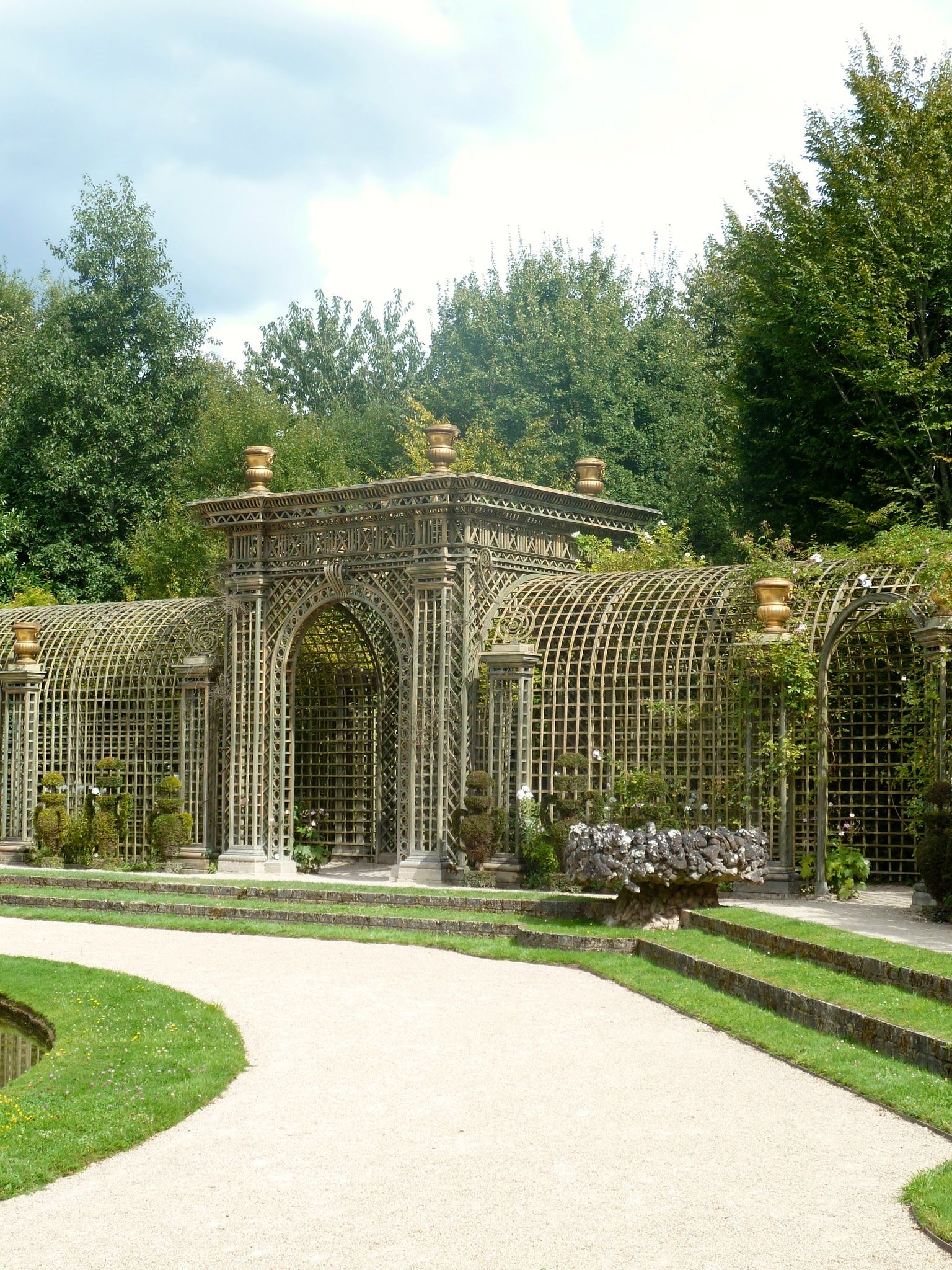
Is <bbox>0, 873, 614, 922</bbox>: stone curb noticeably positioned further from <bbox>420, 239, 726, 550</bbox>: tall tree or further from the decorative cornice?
<bbox>420, 239, 726, 550</bbox>: tall tree

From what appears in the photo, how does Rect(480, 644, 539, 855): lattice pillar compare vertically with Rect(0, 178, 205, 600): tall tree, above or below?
below

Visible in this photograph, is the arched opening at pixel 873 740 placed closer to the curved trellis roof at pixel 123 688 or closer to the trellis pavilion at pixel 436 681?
the trellis pavilion at pixel 436 681

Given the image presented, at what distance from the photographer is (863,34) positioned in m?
24.1

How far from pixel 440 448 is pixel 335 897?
5579mm

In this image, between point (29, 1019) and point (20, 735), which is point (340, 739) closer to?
point (20, 735)

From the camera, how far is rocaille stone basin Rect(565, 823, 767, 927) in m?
12.8

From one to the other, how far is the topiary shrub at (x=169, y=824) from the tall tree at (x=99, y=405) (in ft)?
54.0

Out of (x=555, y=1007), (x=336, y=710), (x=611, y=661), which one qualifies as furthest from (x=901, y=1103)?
(x=336, y=710)

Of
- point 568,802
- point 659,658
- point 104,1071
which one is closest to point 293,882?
point 568,802

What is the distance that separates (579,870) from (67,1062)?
18.9 feet

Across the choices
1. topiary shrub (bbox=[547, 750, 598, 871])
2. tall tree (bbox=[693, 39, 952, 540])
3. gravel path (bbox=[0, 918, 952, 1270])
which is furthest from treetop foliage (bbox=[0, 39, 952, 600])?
gravel path (bbox=[0, 918, 952, 1270])

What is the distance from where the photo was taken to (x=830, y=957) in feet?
33.6

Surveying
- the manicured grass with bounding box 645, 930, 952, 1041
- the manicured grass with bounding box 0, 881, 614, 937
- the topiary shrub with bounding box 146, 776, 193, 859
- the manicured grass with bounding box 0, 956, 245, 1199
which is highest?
the topiary shrub with bounding box 146, 776, 193, 859

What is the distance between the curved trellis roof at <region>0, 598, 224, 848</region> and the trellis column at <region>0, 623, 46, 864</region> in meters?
0.23
